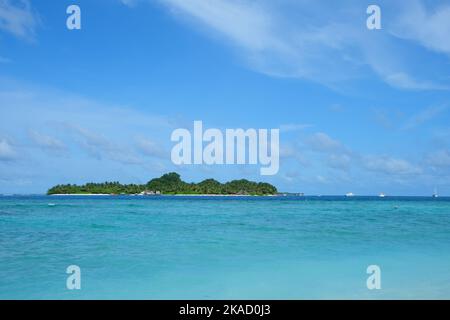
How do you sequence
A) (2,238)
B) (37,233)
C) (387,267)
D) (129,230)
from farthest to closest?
(129,230) → (37,233) → (2,238) → (387,267)

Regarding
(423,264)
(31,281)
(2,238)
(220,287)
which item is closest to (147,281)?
(220,287)

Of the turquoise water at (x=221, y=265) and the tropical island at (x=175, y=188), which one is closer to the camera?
the turquoise water at (x=221, y=265)

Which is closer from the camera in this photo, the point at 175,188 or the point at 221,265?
the point at 221,265

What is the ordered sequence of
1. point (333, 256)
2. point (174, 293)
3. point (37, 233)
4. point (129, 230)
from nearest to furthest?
point (174, 293) → point (333, 256) → point (37, 233) → point (129, 230)

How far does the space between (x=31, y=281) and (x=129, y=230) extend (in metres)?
11.9

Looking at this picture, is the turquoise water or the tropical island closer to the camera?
the turquoise water

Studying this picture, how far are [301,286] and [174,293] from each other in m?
2.97

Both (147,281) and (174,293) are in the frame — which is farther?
(147,281)
